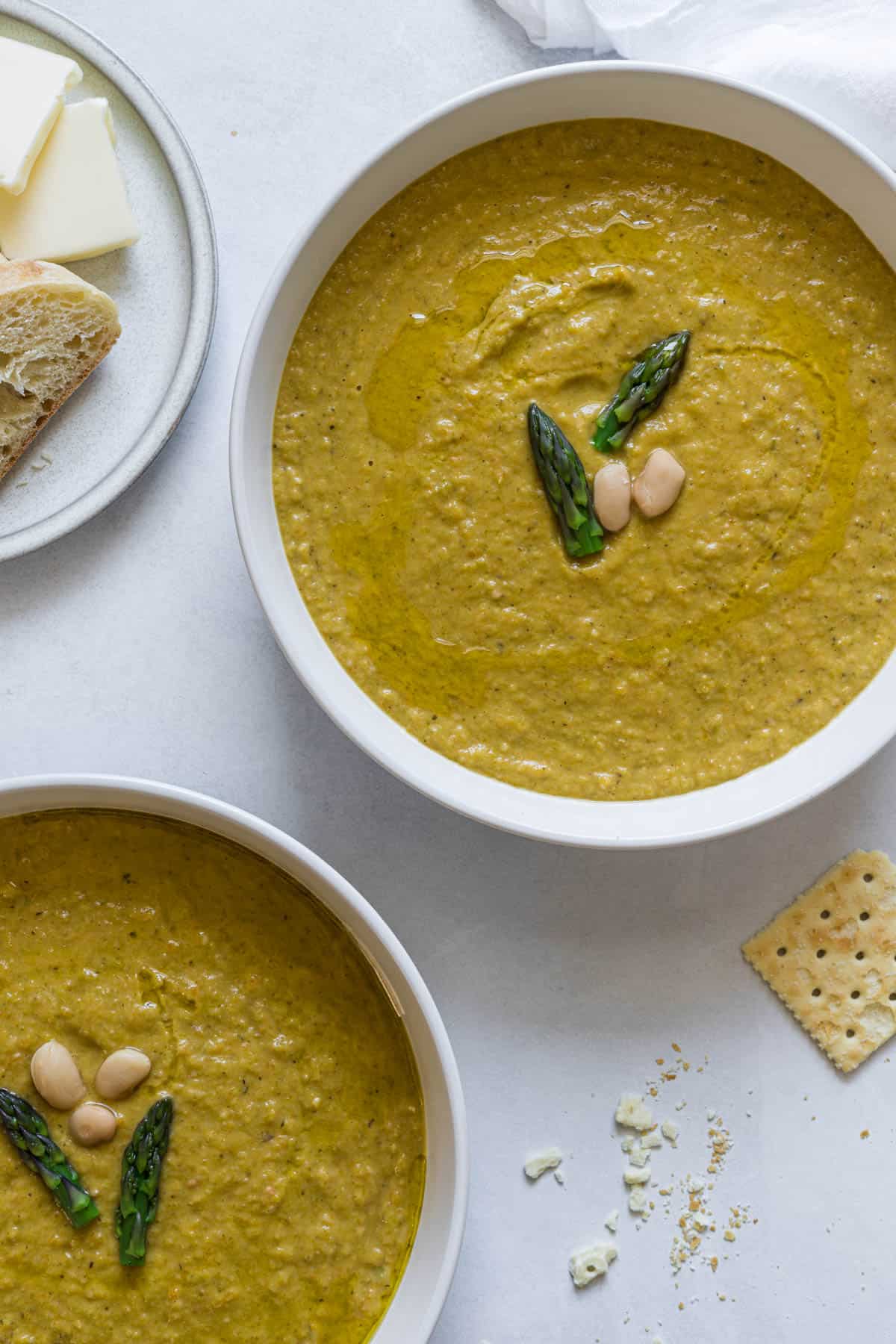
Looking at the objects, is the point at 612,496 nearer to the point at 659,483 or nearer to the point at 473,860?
the point at 659,483

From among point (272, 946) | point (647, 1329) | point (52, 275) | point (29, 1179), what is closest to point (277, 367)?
point (52, 275)

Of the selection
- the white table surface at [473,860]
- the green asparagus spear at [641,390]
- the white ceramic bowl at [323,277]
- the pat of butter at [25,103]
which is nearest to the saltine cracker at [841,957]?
the white table surface at [473,860]

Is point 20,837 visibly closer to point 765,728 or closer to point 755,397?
point 765,728

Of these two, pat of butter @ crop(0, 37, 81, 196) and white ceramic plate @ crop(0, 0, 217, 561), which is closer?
pat of butter @ crop(0, 37, 81, 196)

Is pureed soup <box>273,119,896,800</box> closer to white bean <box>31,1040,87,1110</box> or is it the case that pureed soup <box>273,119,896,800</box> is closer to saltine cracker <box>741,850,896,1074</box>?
saltine cracker <box>741,850,896,1074</box>

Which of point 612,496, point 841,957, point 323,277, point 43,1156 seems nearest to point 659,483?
point 612,496

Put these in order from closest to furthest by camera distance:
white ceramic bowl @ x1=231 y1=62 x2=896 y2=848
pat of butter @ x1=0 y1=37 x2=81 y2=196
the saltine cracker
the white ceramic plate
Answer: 1. white ceramic bowl @ x1=231 y1=62 x2=896 y2=848
2. pat of butter @ x1=0 y1=37 x2=81 y2=196
3. the white ceramic plate
4. the saltine cracker

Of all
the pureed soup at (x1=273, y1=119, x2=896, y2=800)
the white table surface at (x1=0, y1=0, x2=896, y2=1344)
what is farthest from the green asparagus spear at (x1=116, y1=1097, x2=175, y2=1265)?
the pureed soup at (x1=273, y1=119, x2=896, y2=800)
